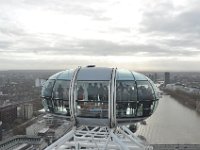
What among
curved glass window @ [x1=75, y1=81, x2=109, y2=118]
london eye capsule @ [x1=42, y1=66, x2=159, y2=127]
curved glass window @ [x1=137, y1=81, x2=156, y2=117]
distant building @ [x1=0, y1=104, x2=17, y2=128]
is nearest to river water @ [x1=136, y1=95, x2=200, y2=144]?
distant building @ [x1=0, y1=104, x2=17, y2=128]

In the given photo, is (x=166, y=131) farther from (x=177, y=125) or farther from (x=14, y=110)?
(x=14, y=110)

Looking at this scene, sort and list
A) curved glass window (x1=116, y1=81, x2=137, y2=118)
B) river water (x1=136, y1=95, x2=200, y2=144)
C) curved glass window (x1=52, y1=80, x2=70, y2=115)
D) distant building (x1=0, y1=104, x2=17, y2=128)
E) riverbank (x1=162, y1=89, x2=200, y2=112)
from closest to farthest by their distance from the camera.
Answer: curved glass window (x1=116, y1=81, x2=137, y2=118)
curved glass window (x1=52, y1=80, x2=70, y2=115)
river water (x1=136, y1=95, x2=200, y2=144)
distant building (x1=0, y1=104, x2=17, y2=128)
riverbank (x1=162, y1=89, x2=200, y2=112)

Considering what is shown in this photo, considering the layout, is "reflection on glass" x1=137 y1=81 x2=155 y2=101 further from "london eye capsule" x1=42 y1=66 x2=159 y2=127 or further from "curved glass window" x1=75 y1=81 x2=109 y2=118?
"curved glass window" x1=75 y1=81 x2=109 y2=118

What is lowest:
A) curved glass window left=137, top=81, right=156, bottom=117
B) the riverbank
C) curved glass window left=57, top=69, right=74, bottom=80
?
the riverbank

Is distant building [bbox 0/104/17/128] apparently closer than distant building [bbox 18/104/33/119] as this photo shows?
Yes

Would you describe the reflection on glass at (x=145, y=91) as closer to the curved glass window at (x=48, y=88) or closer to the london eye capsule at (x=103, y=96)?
the london eye capsule at (x=103, y=96)

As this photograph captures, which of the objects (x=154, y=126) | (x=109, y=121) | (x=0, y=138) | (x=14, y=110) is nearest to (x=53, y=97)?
(x=109, y=121)

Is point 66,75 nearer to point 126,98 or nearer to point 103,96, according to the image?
point 103,96

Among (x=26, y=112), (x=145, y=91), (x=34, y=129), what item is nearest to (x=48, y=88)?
(x=145, y=91)
